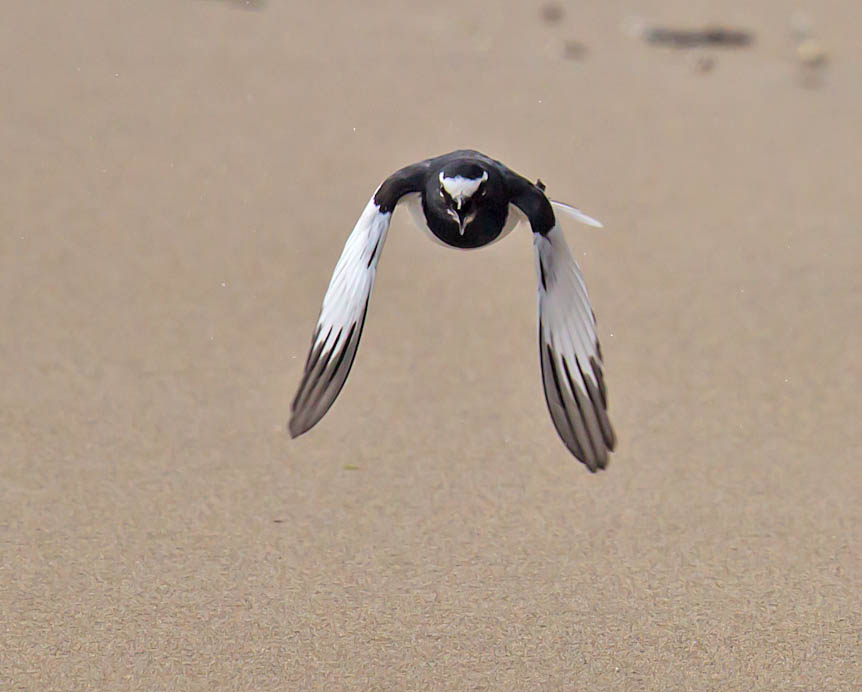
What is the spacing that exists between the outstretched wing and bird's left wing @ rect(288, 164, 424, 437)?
20 centimetres

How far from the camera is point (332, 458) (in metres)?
2.48

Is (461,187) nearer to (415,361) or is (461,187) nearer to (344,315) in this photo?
(344,315)

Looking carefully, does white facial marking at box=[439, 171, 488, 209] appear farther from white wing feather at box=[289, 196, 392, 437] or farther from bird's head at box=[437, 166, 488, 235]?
white wing feather at box=[289, 196, 392, 437]

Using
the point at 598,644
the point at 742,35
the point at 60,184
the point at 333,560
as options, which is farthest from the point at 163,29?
the point at 598,644

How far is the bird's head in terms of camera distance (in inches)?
66.1

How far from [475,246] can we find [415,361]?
3.45 feet

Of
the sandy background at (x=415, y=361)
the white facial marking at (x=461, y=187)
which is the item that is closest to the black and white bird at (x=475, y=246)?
the white facial marking at (x=461, y=187)

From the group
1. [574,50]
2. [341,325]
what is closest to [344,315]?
[341,325]

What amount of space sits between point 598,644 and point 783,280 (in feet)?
4.64

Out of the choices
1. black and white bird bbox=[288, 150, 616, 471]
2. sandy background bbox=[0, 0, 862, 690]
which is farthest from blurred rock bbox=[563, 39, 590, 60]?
black and white bird bbox=[288, 150, 616, 471]

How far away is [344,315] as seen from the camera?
174 cm

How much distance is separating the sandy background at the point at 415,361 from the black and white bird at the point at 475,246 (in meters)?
0.42

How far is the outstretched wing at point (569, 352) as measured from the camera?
5.66 feet

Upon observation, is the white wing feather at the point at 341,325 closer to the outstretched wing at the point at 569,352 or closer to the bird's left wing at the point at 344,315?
the bird's left wing at the point at 344,315
